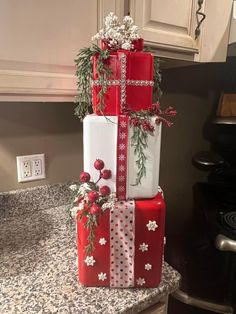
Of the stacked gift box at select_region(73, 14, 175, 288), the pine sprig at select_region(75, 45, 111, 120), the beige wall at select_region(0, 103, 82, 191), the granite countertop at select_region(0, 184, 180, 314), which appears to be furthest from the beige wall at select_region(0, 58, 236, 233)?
the stacked gift box at select_region(73, 14, 175, 288)

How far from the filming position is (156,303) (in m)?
0.68

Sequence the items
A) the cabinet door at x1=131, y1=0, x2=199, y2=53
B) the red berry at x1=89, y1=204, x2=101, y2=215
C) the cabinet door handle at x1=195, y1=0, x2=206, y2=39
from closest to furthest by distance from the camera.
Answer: the red berry at x1=89, y1=204, x2=101, y2=215 → the cabinet door at x1=131, y1=0, x2=199, y2=53 → the cabinet door handle at x1=195, y1=0, x2=206, y2=39

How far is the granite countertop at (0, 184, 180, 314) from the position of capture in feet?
1.90

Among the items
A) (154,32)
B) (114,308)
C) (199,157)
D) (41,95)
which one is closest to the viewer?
(114,308)

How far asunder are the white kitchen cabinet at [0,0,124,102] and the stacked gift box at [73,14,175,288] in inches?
6.2

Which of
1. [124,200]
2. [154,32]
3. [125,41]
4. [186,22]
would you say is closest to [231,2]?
[186,22]

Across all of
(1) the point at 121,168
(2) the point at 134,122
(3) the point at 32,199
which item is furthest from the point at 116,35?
(3) the point at 32,199

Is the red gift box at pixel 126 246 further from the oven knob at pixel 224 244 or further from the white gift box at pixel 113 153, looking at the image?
the oven knob at pixel 224 244

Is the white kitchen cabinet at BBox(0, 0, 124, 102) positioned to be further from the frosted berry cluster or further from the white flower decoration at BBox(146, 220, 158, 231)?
the white flower decoration at BBox(146, 220, 158, 231)

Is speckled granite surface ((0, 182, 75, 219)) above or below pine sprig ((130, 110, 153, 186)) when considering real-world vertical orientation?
below

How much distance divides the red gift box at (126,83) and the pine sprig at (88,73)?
0.01 metres

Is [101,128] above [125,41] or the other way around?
the other way around

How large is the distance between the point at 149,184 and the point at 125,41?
13.6 inches

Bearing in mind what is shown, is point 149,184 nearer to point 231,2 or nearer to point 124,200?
point 124,200
